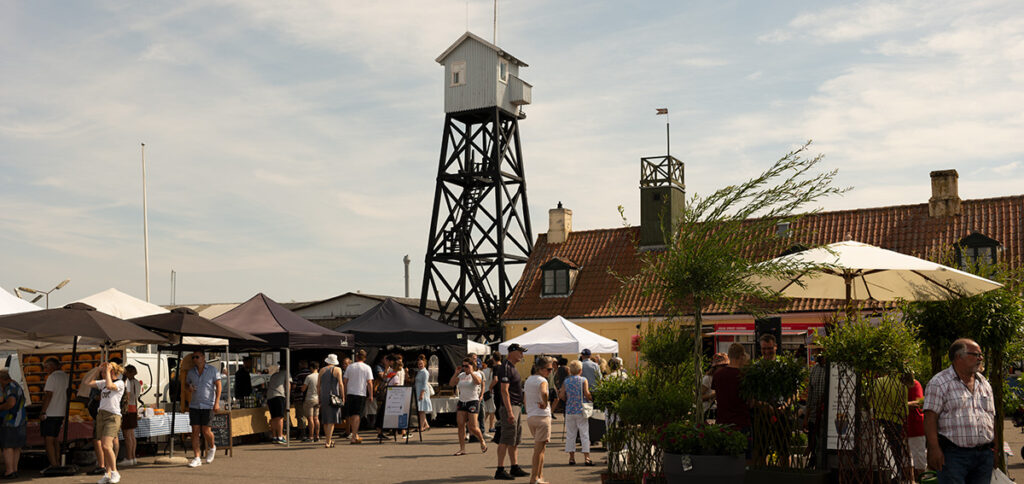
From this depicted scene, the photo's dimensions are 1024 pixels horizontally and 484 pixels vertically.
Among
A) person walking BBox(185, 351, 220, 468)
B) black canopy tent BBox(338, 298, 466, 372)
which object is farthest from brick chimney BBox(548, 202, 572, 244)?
person walking BBox(185, 351, 220, 468)

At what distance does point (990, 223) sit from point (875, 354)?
2618 centimetres

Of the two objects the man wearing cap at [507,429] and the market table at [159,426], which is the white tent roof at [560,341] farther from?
the man wearing cap at [507,429]

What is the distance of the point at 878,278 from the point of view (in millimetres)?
12773

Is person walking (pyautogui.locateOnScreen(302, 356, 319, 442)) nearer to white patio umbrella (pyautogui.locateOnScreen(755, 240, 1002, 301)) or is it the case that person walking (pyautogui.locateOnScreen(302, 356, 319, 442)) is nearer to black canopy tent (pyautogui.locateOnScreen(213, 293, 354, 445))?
black canopy tent (pyautogui.locateOnScreen(213, 293, 354, 445))

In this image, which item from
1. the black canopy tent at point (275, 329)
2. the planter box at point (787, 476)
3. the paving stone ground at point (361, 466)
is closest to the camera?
the planter box at point (787, 476)

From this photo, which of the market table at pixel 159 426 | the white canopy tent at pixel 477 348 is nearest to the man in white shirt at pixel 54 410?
the market table at pixel 159 426

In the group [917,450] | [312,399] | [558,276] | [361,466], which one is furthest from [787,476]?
[558,276]

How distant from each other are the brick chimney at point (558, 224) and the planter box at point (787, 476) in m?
31.1

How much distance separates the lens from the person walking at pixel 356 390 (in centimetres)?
2027

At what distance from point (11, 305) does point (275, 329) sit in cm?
526

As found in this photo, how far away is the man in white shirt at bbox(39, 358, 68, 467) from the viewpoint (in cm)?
1516

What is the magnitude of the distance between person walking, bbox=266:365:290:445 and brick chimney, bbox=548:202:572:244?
22.4 metres

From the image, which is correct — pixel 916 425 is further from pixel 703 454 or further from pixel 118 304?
pixel 118 304

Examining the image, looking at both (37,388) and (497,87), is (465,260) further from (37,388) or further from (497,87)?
(37,388)
